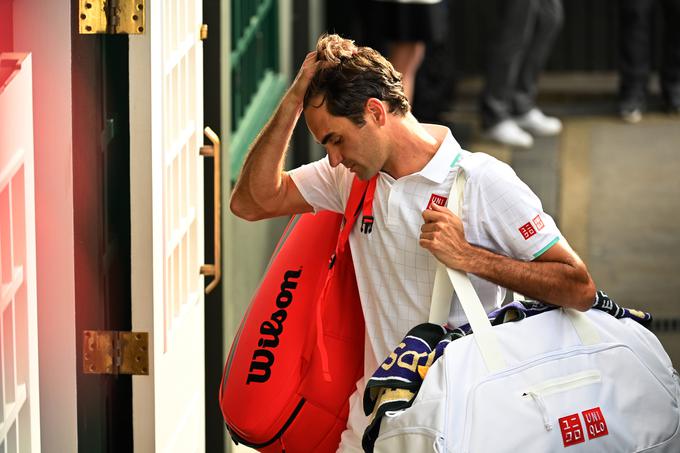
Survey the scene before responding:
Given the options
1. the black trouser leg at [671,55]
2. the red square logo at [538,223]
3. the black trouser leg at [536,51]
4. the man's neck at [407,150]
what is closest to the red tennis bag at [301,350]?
the man's neck at [407,150]

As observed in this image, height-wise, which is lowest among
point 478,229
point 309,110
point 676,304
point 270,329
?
point 676,304

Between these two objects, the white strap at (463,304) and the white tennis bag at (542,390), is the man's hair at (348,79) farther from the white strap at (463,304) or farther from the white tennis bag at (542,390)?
the white tennis bag at (542,390)

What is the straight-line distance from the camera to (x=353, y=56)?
11.3 feet

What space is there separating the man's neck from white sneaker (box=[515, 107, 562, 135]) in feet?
22.8

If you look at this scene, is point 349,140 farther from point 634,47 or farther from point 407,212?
point 634,47

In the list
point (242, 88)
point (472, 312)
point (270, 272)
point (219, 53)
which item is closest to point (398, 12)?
point (242, 88)

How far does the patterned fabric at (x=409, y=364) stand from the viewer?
10.5 feet

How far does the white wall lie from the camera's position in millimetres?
3539

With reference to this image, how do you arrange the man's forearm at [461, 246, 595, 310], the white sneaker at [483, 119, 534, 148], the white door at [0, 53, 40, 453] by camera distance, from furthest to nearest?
the white sneaker at [483, 119, 534, 148] → the man's forearm at [461, 246, 595, 310] → the white door at [0, 53, 40, 453]

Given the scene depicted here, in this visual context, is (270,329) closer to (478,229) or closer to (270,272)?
(270,272)

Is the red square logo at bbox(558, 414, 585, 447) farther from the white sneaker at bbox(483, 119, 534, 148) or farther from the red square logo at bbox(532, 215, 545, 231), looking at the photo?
the white sneaker at bbox(483, 119, 534, 148)

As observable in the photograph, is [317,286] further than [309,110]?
Yes

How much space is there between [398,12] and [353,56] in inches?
203

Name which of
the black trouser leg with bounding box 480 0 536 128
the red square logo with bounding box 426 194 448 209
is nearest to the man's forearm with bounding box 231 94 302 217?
the red square logo with bounding box 426 194 448 209
